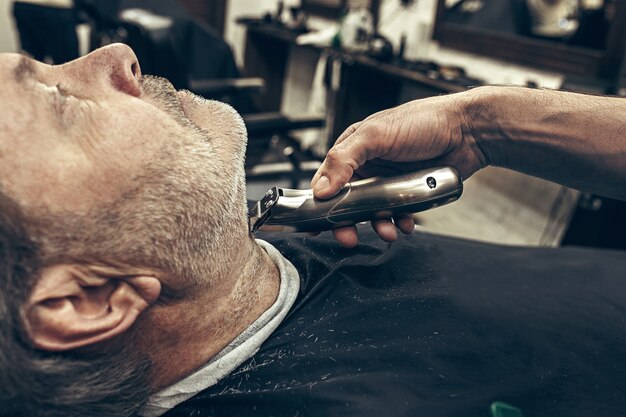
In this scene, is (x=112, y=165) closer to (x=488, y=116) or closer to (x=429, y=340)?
(x=429, y=340)

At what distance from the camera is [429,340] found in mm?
970

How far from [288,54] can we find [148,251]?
4.18 m

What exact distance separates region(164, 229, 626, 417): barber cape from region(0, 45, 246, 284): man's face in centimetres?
22

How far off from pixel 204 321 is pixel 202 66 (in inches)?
112

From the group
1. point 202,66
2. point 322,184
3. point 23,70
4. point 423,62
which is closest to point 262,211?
point 322,184

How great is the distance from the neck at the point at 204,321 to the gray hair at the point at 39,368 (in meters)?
0.04

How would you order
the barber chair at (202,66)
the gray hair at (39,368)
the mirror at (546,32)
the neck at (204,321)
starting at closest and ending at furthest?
the gray hair at (39,368) → the neck at (204,321) → the mirror at (546,32) → the barber chair at (202,66)

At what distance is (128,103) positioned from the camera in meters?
0.87

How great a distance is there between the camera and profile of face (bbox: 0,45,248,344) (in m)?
0.73

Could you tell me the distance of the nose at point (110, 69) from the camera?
896 mm

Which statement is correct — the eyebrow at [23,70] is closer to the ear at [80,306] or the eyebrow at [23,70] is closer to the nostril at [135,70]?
the nostril at [135,70]

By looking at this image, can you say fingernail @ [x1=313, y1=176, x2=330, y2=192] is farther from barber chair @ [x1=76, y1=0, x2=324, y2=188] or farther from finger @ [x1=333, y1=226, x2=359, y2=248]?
barber chair @ [x1=76, y1=0, x2=324, y2=188]

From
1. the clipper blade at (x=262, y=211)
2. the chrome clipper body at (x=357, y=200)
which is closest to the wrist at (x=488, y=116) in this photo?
the chrome clipper body at (x=357, y=200)

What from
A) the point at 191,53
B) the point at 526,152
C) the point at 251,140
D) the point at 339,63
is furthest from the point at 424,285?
the point at 191,53
